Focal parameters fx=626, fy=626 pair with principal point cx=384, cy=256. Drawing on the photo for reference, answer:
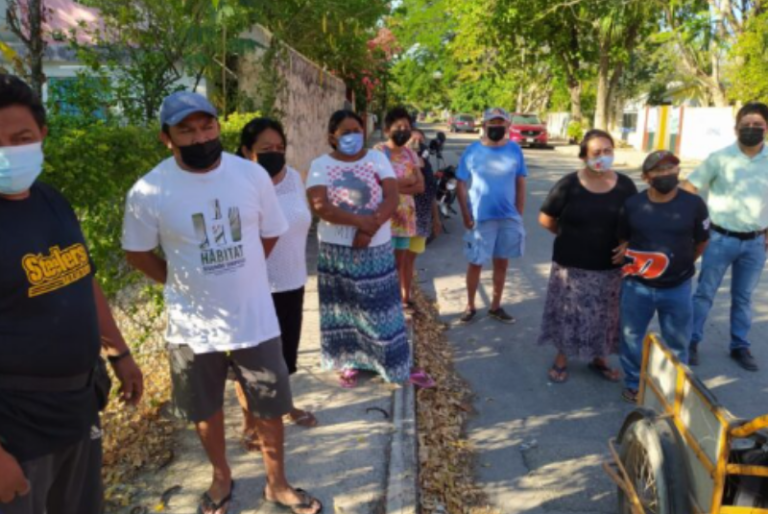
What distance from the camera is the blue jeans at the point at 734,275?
183 inches

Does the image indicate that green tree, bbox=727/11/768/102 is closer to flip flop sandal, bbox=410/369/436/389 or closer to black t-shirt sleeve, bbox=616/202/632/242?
black t-shirt sleeve, bbox=616/202/632/242

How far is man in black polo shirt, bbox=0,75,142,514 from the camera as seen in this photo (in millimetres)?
1754

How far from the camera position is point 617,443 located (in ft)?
10.2

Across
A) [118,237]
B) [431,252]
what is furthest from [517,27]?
[118,237]

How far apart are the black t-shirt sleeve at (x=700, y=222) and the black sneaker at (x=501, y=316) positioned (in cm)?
212

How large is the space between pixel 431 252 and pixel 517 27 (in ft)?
63.1

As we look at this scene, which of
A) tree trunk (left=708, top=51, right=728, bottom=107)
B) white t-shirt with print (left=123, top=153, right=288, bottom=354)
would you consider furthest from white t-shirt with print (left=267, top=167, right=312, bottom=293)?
tree trunk (left=708, top=51, right=728, bottom=107)

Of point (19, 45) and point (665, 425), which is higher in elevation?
point (19, 45)

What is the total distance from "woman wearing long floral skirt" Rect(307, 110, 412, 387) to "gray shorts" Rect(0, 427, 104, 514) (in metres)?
1.98

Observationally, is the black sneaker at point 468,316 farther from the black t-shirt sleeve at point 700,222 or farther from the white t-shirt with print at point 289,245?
the white t-shirt with print at point 289,245

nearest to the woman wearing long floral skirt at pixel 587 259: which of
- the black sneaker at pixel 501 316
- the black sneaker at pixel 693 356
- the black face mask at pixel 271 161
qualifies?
the black sneaker at pixel 693 356

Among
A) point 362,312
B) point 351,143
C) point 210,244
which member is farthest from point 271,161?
point 362,312

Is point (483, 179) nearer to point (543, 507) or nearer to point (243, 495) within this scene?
point (543, 507)

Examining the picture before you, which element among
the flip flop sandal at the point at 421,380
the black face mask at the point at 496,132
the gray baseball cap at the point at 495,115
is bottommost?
the flip flop sandal at the point at 421,380
